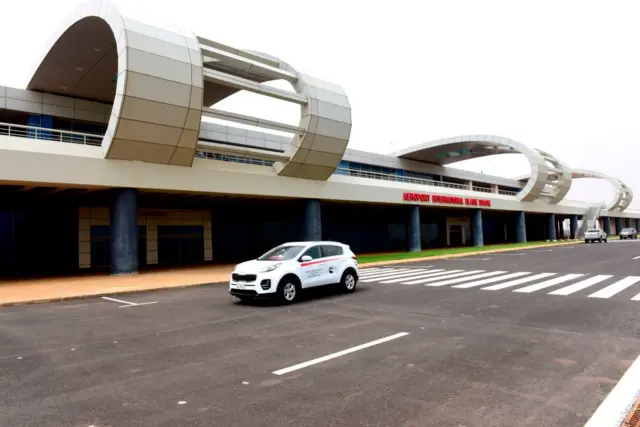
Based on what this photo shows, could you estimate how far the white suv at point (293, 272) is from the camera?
11242 millimetres

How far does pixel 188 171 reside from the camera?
875 inches

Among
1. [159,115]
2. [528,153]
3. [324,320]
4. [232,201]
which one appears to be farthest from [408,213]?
[324,320]

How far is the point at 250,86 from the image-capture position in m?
23.0

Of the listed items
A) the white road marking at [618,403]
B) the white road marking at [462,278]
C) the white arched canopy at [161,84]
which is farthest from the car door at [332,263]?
the white arched canopy at [161,84]

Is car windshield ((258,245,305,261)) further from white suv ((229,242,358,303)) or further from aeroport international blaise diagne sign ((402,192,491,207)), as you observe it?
aeroport international blaise diagne sign ((402,192,491,207))

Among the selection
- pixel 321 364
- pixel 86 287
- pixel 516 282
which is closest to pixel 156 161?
pixel 86 287

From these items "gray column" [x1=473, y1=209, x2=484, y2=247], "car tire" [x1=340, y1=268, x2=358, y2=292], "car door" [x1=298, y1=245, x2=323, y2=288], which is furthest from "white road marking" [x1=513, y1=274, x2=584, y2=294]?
"gray column" [x1=473, y1=209, x2=484, y2=247]

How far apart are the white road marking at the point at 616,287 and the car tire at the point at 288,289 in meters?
8.15

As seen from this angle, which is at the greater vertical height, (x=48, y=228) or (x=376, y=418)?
(x=48, y=228)

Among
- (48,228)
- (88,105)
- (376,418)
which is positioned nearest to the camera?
(376,418)

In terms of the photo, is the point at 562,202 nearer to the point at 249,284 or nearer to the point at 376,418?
the point at 249,284

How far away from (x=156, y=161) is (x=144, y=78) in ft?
13.7

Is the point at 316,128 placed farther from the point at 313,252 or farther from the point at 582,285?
the point at 582,285

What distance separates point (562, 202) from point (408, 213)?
124 ft
